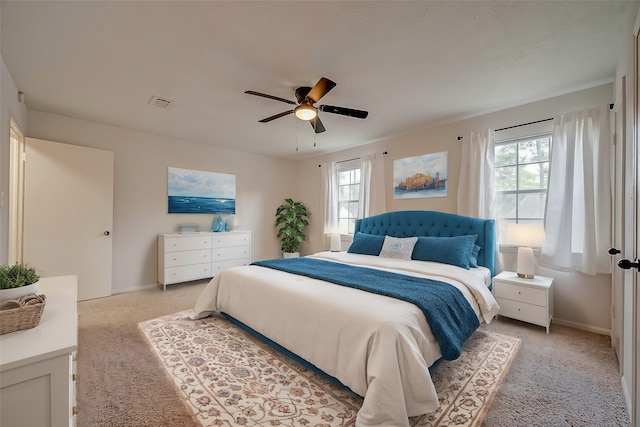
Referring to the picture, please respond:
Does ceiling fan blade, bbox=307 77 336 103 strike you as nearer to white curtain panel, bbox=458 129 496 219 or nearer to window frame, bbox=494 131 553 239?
white curtain panel, bbox=458 129 496 219

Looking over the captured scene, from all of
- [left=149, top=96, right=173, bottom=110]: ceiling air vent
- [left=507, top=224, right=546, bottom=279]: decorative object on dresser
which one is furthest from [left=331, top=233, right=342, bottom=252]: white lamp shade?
[left=149, top=96, right=173, bottom=110]: ceiling air vent

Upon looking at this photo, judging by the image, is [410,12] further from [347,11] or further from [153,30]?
[153,30]

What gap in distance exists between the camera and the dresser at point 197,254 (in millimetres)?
4270

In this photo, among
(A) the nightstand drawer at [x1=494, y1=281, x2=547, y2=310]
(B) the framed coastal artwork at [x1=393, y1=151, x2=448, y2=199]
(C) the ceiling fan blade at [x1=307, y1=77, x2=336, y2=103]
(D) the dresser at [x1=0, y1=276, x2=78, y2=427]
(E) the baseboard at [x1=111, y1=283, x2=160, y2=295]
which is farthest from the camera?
(E) the baseboard at [x1=111, y1=283, x2=160, y2=295]

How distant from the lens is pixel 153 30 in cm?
199

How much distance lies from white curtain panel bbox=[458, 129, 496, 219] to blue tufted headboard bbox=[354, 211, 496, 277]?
173 mm

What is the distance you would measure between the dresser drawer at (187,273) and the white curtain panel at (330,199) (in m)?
2.37

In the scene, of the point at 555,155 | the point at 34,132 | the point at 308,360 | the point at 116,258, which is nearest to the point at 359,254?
the point at 308,360

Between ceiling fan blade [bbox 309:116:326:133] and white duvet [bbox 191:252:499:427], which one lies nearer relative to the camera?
white duvet [bbox 191:252:499:427]

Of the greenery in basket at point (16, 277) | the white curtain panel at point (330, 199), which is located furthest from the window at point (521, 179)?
the greenery in basket at point (16, 277)

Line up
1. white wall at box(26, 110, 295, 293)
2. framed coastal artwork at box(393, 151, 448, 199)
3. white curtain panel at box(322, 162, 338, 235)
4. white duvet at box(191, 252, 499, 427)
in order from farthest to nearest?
white curtain panel at box(322, 162, 338, 235) → framed coastal artwork at box(393, 151, 448, 199) → white wall at box(26, 110, 295, 293) → white duvet at box(191, 252, 499, 427)

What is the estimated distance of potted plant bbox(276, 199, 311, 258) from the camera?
19.3ft

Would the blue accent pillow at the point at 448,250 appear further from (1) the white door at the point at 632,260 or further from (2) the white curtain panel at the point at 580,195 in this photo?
(1) the white door at the point at 632,260

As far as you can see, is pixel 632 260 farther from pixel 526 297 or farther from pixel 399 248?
pixel 399 248
